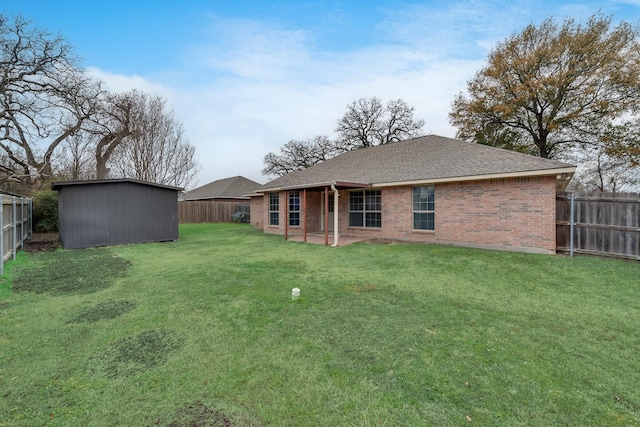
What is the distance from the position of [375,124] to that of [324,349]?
28.7m

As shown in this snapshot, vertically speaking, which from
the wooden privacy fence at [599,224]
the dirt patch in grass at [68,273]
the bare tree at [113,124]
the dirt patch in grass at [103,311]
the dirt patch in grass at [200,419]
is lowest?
the dirt patch in grass at [200,419]

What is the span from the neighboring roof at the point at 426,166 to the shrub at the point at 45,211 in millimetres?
9813

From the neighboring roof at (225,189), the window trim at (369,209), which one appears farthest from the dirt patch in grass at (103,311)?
the neighboring roof at (225,189)

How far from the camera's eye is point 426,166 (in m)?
11.0

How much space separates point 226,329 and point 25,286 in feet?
15.6

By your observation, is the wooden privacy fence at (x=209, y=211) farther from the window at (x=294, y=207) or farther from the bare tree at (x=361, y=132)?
the window at (x=294, y=207)

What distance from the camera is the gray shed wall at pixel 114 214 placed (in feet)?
33.0

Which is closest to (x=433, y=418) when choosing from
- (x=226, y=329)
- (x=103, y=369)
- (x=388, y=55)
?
(x=226, y=329)

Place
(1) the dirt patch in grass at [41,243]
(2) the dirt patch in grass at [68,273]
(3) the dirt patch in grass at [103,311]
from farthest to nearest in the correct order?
(1) the dirt patch in grass at [41,243]
(2) the dirt patch in grass at [68,273]
(3) the dirt patch in grass at [103,311]

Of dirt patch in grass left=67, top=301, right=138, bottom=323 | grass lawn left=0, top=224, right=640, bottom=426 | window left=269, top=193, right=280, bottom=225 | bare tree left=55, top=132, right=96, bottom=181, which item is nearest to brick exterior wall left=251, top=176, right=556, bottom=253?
grass lawn left=0, top=224, right=640, bottom=426

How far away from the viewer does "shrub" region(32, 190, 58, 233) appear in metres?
13.4

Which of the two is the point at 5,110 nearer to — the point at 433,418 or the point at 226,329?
the point at 226,329

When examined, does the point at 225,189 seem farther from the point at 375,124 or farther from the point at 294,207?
the point at 294,207

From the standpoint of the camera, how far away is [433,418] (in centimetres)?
204
